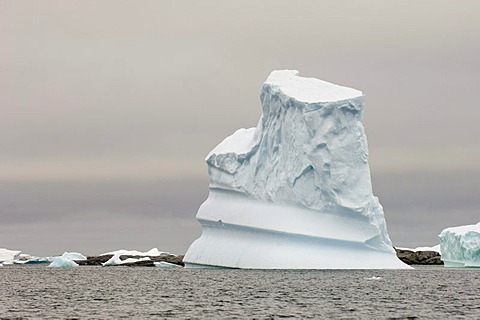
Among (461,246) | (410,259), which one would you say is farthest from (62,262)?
(461,246)

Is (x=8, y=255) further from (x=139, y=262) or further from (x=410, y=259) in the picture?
(x=410, y=259)

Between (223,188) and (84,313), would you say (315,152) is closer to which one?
(223,188)

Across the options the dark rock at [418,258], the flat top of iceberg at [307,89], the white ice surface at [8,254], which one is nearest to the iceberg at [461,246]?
the dark rock at [418,258]

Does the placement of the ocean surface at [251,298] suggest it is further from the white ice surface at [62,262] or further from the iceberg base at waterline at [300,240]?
the white ice surface at [62,262]

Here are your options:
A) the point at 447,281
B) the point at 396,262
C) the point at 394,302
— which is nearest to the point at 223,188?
the point at 396,262

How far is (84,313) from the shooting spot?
2902 centimetres

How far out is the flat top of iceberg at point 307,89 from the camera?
5103 centimetres

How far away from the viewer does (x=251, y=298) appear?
34.8 metres

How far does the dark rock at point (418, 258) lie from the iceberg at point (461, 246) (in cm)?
1069

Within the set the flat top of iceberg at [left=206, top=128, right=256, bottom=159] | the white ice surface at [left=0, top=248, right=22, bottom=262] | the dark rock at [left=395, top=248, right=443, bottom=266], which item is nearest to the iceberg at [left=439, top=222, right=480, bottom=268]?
the dark rock at [left=395, top=248, right=443, bottom=266]

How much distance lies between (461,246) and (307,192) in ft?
62.5

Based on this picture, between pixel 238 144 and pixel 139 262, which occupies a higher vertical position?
pixel 238 144

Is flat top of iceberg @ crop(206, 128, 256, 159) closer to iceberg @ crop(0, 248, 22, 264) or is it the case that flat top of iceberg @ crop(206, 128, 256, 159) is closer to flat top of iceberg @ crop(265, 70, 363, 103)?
flat top of iceberg @ crop(265, 70, 363, 103)

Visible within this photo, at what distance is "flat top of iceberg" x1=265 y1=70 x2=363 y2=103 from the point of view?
51031 mm
